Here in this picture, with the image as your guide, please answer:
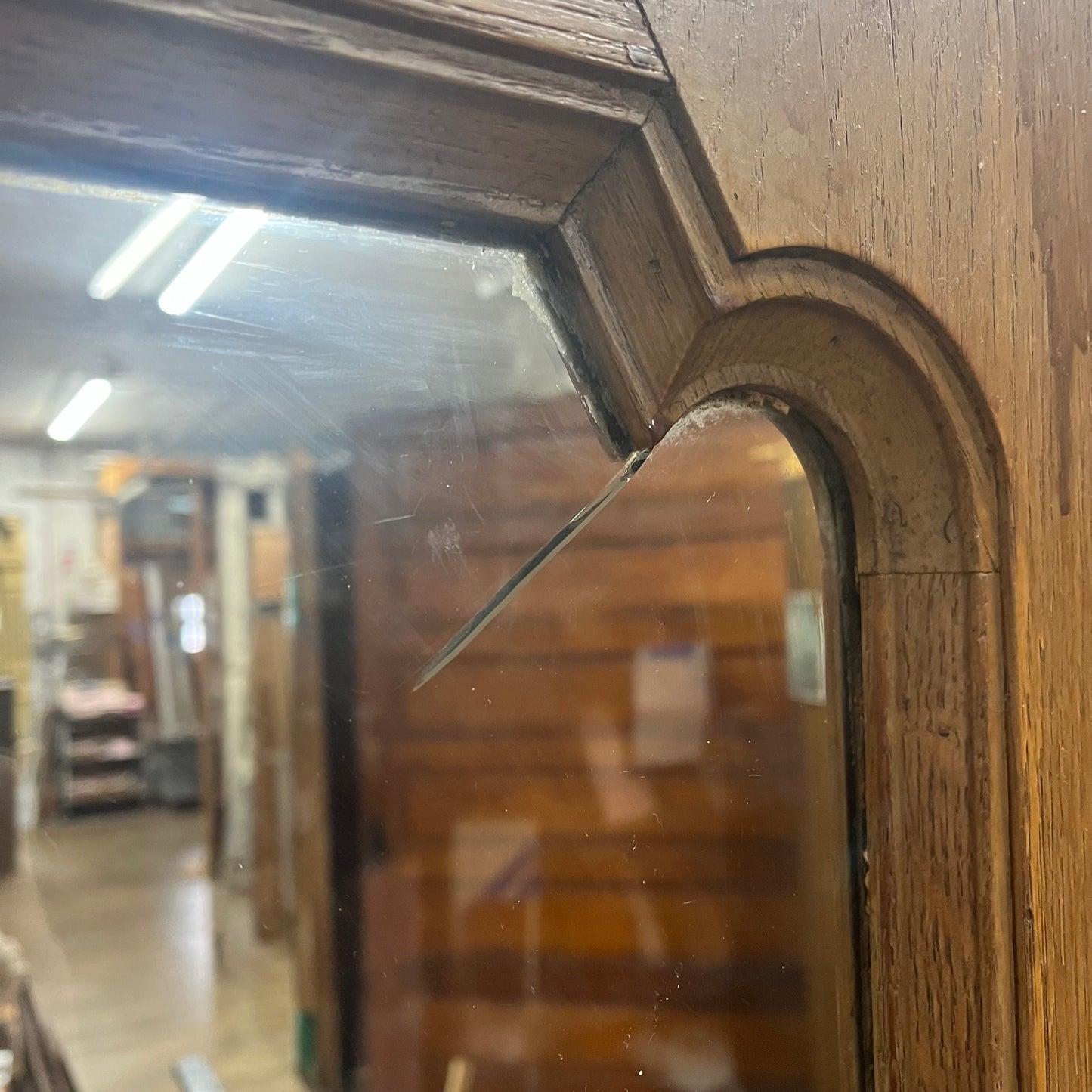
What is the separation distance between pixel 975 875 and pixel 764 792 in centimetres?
12

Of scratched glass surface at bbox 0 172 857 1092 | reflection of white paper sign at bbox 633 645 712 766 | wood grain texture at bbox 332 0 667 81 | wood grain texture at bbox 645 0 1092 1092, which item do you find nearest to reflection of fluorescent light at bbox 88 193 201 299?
scratched glass surface at bbox 0 172 857 1092

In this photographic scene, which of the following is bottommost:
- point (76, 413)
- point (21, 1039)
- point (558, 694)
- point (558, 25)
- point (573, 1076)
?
point (573, 1076)

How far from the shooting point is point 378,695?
0.45 m

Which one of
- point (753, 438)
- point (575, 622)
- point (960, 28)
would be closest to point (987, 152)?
point (960, 28)

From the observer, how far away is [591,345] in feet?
1.39

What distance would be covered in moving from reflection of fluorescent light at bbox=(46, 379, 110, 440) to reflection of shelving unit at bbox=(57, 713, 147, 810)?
4.3 inches

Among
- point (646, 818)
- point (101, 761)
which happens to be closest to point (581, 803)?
point (646, 818)

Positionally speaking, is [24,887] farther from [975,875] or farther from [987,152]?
[987,152]

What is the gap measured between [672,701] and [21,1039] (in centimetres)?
35

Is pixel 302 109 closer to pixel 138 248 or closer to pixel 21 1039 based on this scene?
pixel 138 248

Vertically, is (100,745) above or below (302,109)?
below

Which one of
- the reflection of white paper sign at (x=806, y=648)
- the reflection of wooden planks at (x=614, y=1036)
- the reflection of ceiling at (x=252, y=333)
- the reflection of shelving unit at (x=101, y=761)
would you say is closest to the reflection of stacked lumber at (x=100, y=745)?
the reflection of shelving unit at (x=101, y=761)

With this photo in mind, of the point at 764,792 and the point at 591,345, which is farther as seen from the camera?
the point at 764,792

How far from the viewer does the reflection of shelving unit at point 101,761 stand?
0.35 meters
